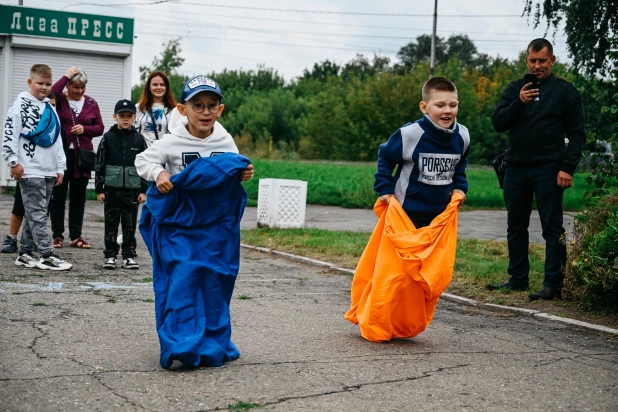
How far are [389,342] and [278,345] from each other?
0.82m

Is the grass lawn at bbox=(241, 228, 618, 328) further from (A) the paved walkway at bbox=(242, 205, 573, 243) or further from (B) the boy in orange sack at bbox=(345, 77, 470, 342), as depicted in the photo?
(B) the boy in orange sack at bbox=(345, 77, 470, 342)

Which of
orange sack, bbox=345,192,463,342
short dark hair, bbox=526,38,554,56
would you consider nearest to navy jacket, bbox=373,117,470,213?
orange sack, bbox=345,192,463,342

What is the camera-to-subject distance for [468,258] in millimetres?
11242

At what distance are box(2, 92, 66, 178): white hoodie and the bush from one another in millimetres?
5354

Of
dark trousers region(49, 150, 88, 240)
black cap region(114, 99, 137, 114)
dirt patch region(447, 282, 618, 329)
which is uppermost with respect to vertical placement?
black cap region(114, 99, 137, 114)

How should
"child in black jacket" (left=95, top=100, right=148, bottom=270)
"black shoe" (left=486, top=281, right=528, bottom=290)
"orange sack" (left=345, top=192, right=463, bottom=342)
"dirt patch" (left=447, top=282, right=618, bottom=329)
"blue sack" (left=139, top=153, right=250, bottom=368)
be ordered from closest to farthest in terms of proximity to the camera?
"blue sack" (left=139, top=153, right=250, bottom=368), "orange sack" (left=345, top=192, right=463, bottom=342), "dirt patch" (left=447, top=282, right=618, bottom=329), "black shoe" (left=486, top=281, right=528, bottom=290), "child in black jacket" (left=95, top=100, right=148, bottom=270)

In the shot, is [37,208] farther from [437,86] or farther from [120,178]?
[437,86]

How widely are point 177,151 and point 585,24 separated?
463 inches

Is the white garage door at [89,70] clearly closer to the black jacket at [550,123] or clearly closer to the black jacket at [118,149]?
the black jacket at [118,149]

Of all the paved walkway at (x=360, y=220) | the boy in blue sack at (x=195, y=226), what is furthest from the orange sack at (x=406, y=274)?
the paved walkway at (x=360, y=220)

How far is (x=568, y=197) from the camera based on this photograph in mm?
22828

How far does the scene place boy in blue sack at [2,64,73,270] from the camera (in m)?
9.32

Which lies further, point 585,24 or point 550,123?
point 585,24

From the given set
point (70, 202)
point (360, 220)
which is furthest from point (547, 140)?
point (360, 220)
